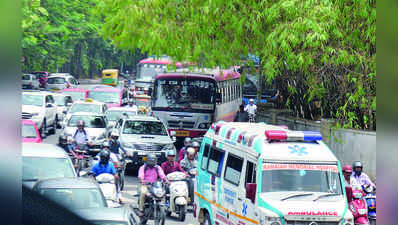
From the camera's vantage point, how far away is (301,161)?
345 inches

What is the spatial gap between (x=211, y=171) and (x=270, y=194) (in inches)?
94.6

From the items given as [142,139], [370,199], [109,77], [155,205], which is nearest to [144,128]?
[142,139]

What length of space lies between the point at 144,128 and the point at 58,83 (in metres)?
26.3

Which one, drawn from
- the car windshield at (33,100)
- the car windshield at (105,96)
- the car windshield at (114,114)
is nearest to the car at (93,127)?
the car windshield at (114,114)

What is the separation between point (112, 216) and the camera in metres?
7.70

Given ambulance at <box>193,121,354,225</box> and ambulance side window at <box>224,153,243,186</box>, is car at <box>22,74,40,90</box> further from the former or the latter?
ambulance at <box>193,121,354,225</box>

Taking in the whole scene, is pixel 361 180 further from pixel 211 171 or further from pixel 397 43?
pixel 397 43

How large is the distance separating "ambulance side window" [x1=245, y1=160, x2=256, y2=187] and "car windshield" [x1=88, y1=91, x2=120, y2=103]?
79.8 feet

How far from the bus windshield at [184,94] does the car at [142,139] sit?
222 inches

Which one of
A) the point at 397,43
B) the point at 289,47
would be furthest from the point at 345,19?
the point at 397,43

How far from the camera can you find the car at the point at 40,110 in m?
25.1

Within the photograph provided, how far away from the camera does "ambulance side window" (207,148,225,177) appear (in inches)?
412

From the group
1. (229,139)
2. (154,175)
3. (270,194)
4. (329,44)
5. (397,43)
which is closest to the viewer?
(397,43)

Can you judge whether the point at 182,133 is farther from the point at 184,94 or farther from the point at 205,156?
the point at 205,156
